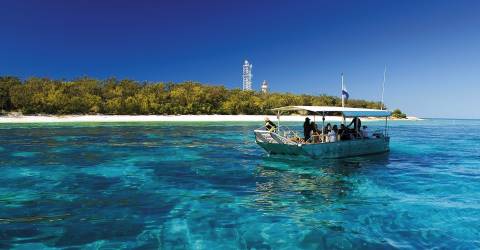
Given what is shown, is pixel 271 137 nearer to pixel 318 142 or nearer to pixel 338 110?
pixel 318 142

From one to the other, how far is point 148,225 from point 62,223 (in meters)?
2.58

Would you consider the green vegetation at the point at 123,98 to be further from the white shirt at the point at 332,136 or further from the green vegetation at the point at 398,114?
the white shirt at the point at 332,136

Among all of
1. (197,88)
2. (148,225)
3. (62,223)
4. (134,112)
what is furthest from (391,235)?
(197,88)

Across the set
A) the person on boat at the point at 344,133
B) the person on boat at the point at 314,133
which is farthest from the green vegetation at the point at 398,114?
the person on boat at the point at 314,133

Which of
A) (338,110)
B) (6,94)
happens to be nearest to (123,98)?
(6,94)

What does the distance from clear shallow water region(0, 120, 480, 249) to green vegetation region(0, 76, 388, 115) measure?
206 ft

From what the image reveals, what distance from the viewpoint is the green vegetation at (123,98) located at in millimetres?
82312

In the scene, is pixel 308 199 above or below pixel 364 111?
below

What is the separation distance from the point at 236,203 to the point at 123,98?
3469 inches

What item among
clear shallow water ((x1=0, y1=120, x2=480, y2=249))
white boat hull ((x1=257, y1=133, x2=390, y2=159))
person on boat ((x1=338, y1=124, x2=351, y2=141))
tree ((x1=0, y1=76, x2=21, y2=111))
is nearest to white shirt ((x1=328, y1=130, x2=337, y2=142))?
white boat hull ((x1=257, y1=133, x2=390, y2=159))

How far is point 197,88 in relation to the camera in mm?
110375

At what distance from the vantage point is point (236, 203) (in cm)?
1457

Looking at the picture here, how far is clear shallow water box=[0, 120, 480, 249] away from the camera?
1070 cm

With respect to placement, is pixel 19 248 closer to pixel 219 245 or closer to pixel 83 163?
pixel 219 245
